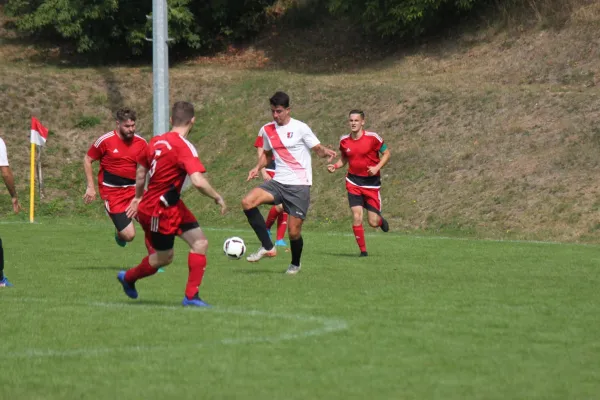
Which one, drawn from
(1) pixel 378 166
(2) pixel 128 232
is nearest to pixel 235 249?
(2) pixel 128 232

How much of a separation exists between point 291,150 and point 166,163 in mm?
3909

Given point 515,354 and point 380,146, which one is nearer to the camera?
point 515,354

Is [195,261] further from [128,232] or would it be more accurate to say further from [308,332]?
[128,232]

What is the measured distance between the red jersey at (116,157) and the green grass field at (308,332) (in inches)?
45.5

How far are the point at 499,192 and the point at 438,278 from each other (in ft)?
37.7

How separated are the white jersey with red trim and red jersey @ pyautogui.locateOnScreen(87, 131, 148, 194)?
173 centimetres

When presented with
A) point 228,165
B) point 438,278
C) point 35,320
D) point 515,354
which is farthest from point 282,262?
point 228,165

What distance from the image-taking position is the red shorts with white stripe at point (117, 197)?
1436 cm

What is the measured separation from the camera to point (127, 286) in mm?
10352

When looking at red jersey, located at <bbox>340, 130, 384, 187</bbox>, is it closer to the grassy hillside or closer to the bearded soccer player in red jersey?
the grassy hillside

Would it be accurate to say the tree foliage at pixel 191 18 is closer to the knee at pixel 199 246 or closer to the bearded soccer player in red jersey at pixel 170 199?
the bearded soccer player in red jersey at pixel 170 199

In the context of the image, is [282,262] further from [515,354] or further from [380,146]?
[515,354]

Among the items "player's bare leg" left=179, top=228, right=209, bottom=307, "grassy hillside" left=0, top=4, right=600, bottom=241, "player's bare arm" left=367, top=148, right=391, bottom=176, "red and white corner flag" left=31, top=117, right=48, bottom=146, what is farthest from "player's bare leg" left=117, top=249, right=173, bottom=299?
"red and white corner flag" left=31, top=117, right=48, bottom=146

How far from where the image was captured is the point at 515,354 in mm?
7660
